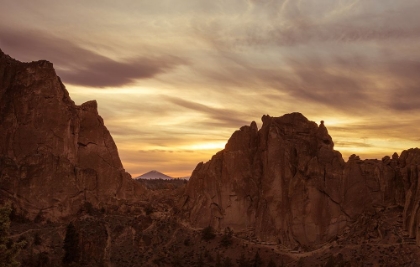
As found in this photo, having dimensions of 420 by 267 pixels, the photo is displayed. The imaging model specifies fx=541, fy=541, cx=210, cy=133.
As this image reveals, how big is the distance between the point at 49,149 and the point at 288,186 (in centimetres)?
5188

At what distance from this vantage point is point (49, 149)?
11725 cm

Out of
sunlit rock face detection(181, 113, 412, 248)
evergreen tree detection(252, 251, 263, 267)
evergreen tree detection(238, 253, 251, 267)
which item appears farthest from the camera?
sunlit rock face detection(181, 113, 412, 248)

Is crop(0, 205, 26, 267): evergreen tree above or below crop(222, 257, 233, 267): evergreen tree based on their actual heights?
above

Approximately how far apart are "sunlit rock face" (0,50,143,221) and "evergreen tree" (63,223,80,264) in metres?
12.9

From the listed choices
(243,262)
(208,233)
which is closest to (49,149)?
(208,233)

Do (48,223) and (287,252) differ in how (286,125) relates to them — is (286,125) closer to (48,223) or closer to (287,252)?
(287,252)

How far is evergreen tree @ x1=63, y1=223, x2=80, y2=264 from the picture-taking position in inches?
4023

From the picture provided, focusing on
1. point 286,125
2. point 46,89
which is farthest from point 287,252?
point 46,89

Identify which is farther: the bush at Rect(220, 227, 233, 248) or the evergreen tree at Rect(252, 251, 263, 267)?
the bush at Rect(220, 227, 233, 248)

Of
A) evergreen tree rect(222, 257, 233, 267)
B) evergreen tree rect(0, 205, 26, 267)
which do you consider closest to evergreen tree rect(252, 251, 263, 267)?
evergreen tree rect(222, 257, 233, 267)

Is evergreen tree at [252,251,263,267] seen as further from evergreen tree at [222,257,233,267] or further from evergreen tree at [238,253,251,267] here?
evergreen tree at [222,257,233,267]

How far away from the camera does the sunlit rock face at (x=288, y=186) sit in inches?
4222

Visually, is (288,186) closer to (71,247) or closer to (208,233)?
(208,233)

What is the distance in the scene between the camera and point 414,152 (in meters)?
107
